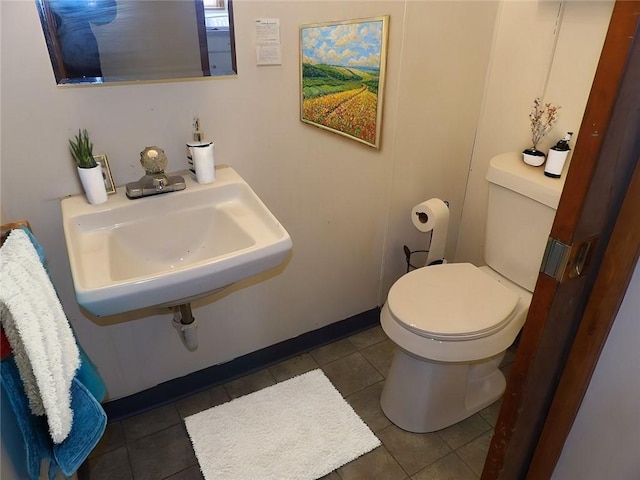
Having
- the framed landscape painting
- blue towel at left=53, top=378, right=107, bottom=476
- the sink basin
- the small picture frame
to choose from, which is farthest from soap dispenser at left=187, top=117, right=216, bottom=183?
blue towel at left=53, top=378, right=107, bottom=476

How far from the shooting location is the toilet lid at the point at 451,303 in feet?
4.71

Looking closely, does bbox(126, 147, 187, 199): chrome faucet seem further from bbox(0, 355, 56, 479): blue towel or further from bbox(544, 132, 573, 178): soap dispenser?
bbox(544, 132, 573, 178): soap dispenser

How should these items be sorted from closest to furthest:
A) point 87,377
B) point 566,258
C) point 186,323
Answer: point 566,258 < point 87,377 < point 186,323

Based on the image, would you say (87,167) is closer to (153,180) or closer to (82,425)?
(153,180)

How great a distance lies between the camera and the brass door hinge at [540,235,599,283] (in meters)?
0.76

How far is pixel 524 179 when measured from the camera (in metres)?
1.53

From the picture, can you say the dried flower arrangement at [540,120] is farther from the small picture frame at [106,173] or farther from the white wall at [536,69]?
the small picture frame at [106,173]

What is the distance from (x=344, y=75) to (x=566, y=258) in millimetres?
1075

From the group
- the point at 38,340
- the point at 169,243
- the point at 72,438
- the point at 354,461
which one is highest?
the point at 38,340

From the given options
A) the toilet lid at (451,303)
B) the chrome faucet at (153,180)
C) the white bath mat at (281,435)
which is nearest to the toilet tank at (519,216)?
the toilet lid at (451,303)

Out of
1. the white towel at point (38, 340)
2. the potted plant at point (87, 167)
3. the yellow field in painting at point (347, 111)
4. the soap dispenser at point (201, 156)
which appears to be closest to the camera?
the white towel at point (38, 340)

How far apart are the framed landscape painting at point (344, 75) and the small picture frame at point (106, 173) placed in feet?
2.14

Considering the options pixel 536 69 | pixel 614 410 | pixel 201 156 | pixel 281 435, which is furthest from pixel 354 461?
pixel 536 69

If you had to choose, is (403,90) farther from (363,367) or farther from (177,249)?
(363,367)
